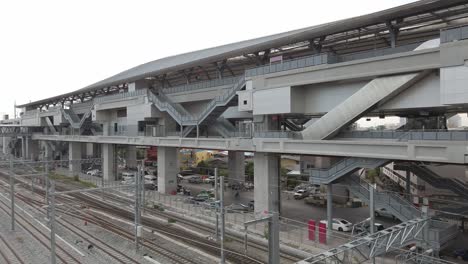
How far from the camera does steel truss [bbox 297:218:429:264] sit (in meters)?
11.6

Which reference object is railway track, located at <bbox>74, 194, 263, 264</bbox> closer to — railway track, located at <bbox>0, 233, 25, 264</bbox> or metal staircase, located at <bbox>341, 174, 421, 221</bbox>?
metal staircase, located at <bbox>341, 174, 421, 221</bbox>

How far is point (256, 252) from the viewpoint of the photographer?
22844 millimetres

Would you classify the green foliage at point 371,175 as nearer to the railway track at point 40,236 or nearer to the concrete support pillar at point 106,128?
the railway track at point 40,236

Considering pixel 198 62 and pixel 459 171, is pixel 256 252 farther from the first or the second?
pixel 459 171

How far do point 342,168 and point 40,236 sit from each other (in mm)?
24670

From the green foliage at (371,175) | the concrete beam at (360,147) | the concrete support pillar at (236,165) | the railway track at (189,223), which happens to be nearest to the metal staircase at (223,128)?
the concrete beam at (360,147)

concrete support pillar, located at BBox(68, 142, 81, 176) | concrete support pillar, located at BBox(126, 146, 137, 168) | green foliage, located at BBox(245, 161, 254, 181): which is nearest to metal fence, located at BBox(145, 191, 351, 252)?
green foliage, located at BBox(245, 161, 254, 181)

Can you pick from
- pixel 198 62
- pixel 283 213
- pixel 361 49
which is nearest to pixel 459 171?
pixel 361 49

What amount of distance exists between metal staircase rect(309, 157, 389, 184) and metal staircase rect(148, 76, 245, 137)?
10707mm

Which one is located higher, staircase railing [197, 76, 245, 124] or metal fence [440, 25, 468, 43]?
metal fence [440, 25, 468, 43]

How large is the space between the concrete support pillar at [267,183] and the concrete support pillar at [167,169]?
17132mm

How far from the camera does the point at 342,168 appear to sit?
24.0 m

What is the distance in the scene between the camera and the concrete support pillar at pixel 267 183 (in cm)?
2856

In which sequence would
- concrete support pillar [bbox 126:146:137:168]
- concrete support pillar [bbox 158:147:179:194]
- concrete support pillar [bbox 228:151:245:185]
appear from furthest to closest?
1. concrete support pillar [bbox 126:146:137:168]
2. concrete support pillar [bbox 228:151:245:185]
3. concrete support pillar [bbox 158:147:179:194]
